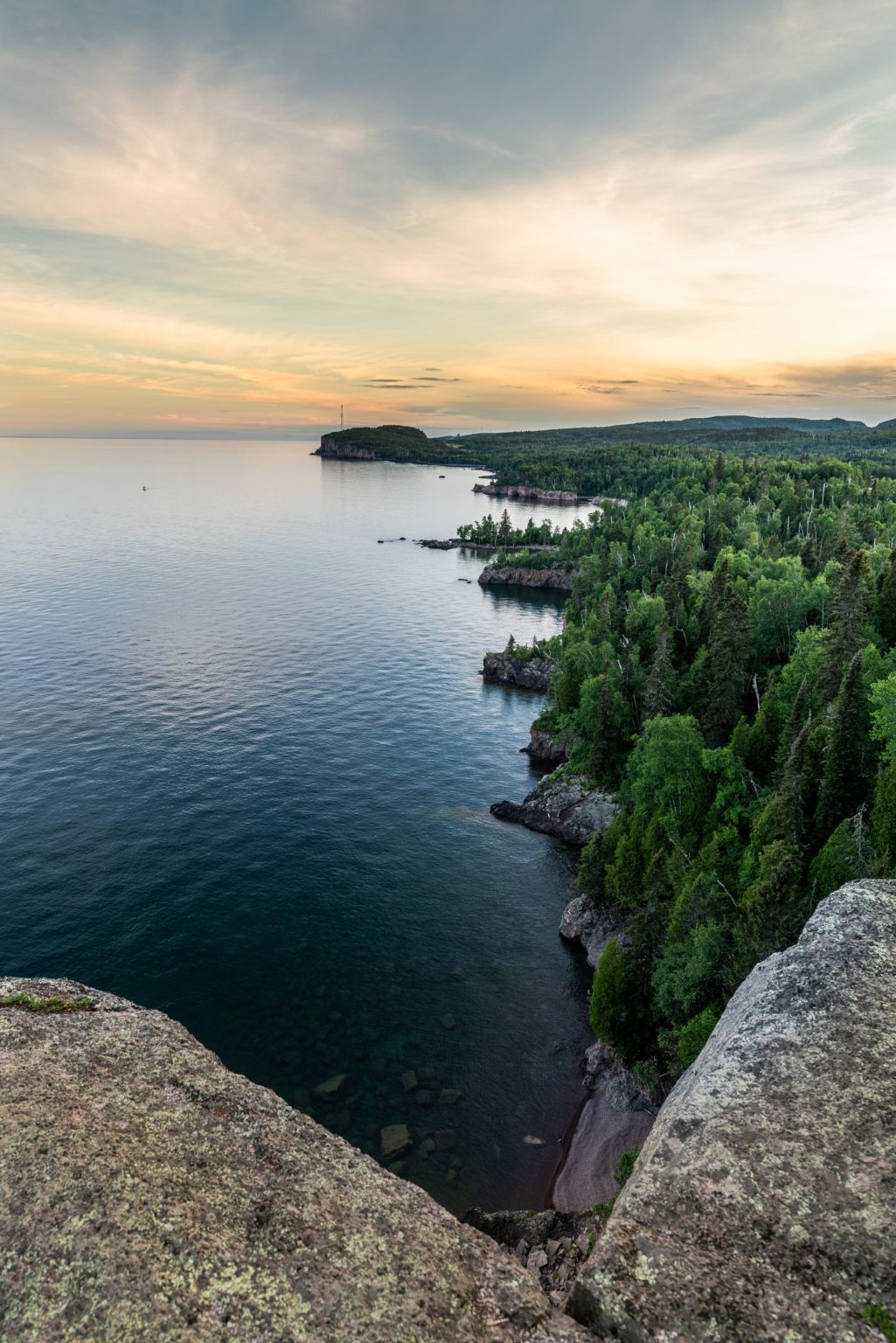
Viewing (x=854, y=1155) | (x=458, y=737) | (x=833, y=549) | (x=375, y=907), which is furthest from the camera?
(x=833, y=549)

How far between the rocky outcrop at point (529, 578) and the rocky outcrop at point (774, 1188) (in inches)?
6776

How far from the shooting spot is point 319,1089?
4241cm

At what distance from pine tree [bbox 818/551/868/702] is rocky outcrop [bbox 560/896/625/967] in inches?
1007

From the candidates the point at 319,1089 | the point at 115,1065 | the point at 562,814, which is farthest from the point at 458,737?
the point at 115,1065

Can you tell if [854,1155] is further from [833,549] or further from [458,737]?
[833,549]

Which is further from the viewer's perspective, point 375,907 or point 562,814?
point 562,814

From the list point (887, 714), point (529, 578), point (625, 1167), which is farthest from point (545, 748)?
point (529, 578)

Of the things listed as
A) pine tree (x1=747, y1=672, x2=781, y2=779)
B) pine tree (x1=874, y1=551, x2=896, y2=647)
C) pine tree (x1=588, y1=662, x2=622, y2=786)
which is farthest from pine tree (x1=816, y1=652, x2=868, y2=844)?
pine tree (x1=874, y1=551, x2=896, y2=647)

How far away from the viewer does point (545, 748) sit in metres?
89.1

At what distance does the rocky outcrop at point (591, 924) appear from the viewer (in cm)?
5434

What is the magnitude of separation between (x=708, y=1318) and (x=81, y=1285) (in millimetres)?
16659

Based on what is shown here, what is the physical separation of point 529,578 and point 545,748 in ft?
368

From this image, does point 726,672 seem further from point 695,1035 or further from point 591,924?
point 695,1035

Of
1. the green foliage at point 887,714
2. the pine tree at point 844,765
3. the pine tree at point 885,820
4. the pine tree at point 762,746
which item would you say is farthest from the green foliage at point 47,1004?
the pine tree at point 762,746
